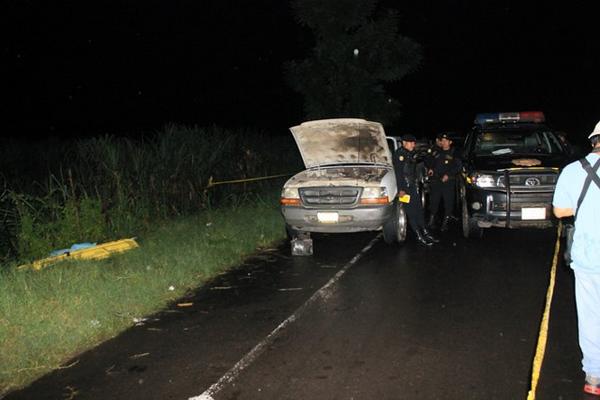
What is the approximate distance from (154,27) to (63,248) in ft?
97.4

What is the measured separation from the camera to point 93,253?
354 inches

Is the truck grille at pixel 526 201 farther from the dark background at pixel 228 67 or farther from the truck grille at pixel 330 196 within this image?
the dark background at pixel 228 67

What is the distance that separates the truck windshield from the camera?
10555mm

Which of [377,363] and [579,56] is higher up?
[579,56]

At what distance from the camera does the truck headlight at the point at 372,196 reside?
9.04 m

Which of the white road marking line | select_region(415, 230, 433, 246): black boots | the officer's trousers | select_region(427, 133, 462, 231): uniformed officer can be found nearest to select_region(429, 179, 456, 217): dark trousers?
select_region(427, 133, 462, 231): uniformed officer

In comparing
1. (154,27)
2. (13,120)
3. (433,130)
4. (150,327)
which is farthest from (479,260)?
(433,130)

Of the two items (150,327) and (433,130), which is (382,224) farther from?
(433,130)

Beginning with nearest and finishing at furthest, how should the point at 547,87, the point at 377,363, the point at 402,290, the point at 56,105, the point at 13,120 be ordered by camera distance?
the point at 377,363
the point at 402,290
the point at 13,120
the point at 56,105
the point at 547,87

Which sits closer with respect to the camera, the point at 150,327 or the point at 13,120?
the point at 150,327

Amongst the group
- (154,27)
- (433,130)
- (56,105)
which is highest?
(154,27)

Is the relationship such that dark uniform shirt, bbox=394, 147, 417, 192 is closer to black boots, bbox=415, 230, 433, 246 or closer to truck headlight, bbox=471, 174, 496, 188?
black boots, bbox=415, 230, 433, 246

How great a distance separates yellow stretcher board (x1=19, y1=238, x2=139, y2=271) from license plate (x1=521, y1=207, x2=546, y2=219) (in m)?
5.88

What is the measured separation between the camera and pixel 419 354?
5266mm
